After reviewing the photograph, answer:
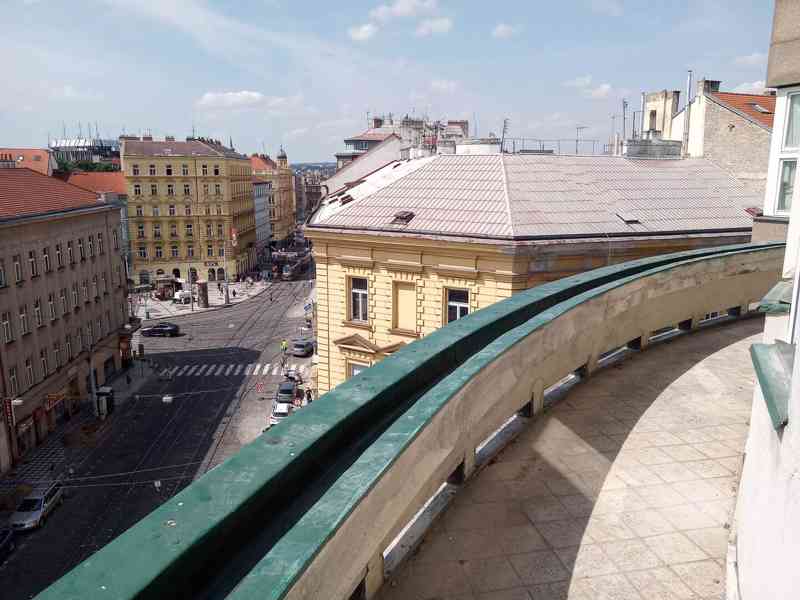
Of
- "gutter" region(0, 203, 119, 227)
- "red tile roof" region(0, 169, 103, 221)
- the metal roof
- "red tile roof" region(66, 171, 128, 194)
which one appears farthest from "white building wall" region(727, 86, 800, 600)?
"red tile roof" region(66, 171, 128, 194)

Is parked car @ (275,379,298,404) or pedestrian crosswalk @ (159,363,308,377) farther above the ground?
parked car @ (275,379,298,404)

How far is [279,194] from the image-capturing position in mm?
122750

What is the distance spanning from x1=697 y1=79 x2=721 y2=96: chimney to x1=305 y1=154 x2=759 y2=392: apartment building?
8332mm

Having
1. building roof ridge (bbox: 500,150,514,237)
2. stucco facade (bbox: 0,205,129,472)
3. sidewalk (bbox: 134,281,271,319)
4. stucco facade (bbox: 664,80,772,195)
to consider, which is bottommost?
sidewalk (bbox: 134,281,271,319)

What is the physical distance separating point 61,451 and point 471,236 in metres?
26.7

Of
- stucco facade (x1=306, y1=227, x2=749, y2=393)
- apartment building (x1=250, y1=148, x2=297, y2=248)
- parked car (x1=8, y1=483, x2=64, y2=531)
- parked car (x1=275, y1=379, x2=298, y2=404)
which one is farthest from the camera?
apartment building (x1=250, y1=148, x2=297, y2=248)

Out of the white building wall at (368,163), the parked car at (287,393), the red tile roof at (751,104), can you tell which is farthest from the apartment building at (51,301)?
the red tile roof at (751,104)

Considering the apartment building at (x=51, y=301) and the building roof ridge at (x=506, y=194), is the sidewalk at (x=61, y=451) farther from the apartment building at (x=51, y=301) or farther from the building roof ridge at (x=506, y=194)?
the building roof ridge at (x=506, y=194)

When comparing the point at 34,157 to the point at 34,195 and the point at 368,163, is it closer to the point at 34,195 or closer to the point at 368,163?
the point at 34,195

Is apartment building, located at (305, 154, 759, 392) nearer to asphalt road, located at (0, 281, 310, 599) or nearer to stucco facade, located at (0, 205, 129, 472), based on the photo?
asphalt road, located at (0, 281, 310, 599)

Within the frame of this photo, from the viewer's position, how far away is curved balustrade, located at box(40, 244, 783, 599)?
2625mm

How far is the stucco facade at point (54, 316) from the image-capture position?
107 ft

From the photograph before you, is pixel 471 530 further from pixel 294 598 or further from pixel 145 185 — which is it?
pixel 145 185

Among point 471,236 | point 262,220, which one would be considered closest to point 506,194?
point 471,236
